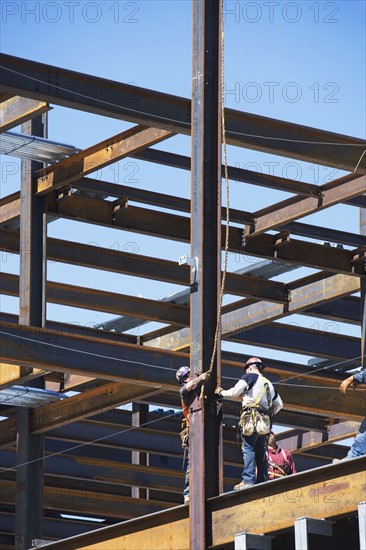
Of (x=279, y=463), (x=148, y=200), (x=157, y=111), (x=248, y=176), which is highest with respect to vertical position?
(x=157, y=111)

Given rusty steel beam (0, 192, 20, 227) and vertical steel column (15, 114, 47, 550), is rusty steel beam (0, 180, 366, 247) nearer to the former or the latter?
rusty steel beam (0, 192, 20, 227)

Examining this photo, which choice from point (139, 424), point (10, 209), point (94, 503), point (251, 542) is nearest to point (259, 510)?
point (251, 542)

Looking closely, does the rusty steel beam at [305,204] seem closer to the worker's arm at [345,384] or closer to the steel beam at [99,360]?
the steel beam at [99,360]

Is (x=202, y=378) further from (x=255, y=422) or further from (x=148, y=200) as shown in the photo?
(x=148, y=200)

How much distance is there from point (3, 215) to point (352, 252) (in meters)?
6.82

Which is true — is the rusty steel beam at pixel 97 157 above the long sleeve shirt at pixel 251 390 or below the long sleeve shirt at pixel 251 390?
above

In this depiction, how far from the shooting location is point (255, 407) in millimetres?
16250

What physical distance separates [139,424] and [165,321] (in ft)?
11.5

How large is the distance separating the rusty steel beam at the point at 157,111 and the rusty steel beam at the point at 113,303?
608 centimetres

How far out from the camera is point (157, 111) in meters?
20.7

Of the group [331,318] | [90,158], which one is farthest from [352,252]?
[90,158]

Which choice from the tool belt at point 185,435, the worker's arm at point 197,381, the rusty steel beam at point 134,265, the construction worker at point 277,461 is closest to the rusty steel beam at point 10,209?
the rusty steel beam at point 134,265

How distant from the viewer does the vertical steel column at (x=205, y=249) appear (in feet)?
52.7

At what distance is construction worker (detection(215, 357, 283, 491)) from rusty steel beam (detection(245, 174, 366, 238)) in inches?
305
